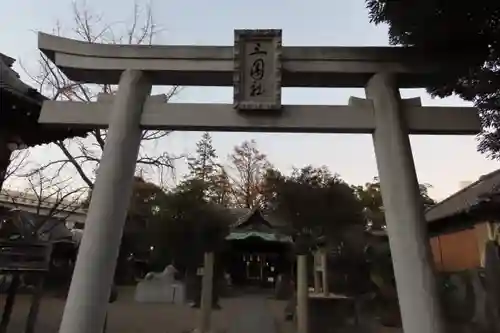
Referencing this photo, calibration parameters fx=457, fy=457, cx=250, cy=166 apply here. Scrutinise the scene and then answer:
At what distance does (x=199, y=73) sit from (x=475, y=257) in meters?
12.0

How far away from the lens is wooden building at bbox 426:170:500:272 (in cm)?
1241

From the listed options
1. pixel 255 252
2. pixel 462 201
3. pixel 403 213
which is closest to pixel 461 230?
pixel 462 201

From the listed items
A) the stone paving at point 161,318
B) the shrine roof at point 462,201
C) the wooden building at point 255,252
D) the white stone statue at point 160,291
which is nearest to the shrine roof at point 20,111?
the stone paving at point 161,318

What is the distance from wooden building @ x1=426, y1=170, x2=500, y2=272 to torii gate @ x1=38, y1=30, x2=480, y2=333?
6.85 metres

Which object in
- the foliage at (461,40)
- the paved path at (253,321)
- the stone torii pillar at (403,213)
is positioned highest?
the foliage at (461,40)

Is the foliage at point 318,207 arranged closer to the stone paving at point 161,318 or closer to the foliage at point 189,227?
the stone paving at point 161,318

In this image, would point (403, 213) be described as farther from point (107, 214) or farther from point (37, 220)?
point (37, 220)

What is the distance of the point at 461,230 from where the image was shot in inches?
599

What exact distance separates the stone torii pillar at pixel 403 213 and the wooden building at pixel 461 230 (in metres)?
6.88

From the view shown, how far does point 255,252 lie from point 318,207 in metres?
14.3

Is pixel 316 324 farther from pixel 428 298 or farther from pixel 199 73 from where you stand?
pixel 199 73

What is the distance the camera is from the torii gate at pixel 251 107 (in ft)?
16.7

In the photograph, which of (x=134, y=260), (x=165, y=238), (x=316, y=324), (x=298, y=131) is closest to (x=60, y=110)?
(x=298, y=131)

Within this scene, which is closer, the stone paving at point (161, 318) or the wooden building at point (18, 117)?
the wooden building at point (18, 117)
